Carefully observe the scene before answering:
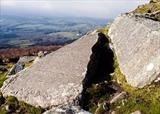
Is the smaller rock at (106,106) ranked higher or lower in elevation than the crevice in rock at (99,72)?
lower

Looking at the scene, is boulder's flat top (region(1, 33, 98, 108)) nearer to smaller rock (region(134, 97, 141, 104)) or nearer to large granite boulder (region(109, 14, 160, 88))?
large granite boulder (region(109, 14, 160, 88))

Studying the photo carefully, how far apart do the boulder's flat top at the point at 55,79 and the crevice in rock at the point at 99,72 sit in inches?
17.5

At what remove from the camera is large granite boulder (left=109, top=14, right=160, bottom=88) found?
23.8 metres

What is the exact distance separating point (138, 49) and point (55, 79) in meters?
6.55

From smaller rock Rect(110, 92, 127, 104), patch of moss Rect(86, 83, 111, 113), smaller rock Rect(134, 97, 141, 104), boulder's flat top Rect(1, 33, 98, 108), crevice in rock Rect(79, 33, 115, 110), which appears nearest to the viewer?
smaller rock Rect(134, 97, 141, 104)

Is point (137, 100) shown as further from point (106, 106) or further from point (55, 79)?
point (55, 79)

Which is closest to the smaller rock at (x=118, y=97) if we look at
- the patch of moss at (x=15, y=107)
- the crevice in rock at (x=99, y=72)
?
the crevice in rock at (x=99, y=72)

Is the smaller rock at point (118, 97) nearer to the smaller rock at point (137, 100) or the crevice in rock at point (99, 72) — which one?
the crevice in rock at point (99, 72)

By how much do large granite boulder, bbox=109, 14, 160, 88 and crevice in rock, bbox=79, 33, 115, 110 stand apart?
1.07 m

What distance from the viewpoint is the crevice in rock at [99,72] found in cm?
2602

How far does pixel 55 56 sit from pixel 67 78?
18.7ft

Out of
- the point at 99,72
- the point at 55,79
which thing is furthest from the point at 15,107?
the point at 99,72

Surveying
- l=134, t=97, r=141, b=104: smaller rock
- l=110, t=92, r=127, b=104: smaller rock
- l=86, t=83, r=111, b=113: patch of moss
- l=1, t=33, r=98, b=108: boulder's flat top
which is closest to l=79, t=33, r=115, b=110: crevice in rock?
l=86, t=83, r=111, b=113: patch of moss

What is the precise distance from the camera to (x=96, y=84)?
27.2m
